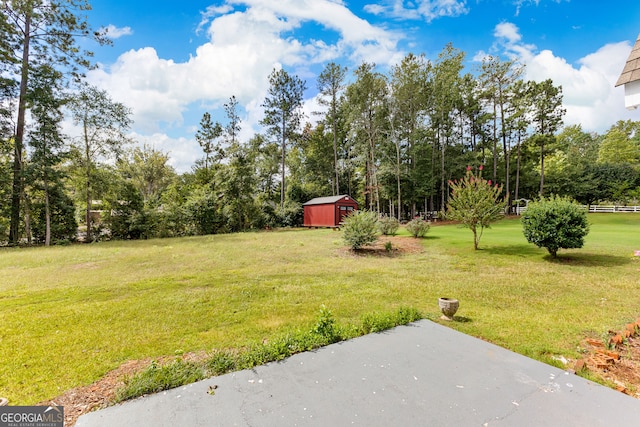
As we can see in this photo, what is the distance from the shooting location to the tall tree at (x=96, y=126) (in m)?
13.9

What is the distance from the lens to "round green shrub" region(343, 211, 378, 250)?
9367 mm

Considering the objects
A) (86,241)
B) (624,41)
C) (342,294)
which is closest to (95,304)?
(342,294)

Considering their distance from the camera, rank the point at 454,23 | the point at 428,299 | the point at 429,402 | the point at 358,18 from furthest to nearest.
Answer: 1. the point at 454,23
2. the point at 358,18
3. the point at 428,299
4. the point at 429,402

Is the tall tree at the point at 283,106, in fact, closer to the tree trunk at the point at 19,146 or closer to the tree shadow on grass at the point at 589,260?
the tree trunk at the point at 19,146

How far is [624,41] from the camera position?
554cm

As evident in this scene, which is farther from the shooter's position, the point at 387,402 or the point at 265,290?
the point at 265,290

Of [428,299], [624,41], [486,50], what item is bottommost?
[428,299]

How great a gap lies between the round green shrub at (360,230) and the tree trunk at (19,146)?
1573cm

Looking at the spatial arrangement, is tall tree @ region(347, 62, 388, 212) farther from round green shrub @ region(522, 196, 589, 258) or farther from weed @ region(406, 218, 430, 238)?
round green shrub @ region(522, 196, 589, 258)

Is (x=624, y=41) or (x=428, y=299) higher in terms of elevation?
(x=624, y=41)

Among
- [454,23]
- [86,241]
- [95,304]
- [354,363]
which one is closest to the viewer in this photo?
[354,363]

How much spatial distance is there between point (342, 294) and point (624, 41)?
7917mm

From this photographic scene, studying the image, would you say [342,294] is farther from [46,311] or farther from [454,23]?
[454,23]

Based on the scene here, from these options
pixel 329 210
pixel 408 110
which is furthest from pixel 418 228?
pixel 408 110
